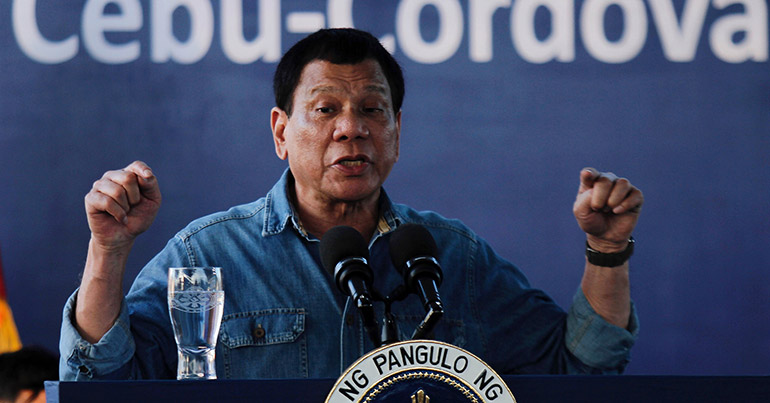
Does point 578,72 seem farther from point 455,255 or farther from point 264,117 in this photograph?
point 455,255

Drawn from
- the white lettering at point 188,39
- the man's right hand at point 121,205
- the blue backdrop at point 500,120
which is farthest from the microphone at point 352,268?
the white lettering at point 188,39

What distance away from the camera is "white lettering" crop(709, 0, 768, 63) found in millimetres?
3111

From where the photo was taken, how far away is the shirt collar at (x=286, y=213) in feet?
5.90

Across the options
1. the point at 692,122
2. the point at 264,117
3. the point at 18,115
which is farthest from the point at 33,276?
the point at 692,122

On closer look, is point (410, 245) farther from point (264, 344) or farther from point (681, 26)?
point (681, 26)

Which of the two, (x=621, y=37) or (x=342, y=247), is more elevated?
(x=621, y=37)

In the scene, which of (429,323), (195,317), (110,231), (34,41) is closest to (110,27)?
(34,41)

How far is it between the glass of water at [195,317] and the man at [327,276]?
0.19 m

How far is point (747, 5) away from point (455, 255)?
188 cm

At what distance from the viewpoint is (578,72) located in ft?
10.2

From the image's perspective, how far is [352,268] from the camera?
3.75ft

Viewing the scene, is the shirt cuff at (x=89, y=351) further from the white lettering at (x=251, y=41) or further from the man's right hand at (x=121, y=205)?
the white lettering at (x=251, y=41)

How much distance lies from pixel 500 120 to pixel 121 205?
204cm

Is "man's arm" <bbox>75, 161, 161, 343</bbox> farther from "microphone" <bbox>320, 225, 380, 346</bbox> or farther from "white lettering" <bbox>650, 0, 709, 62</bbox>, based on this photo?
"white lettering" <bbox>650, 0, 709, 62</bbox>
